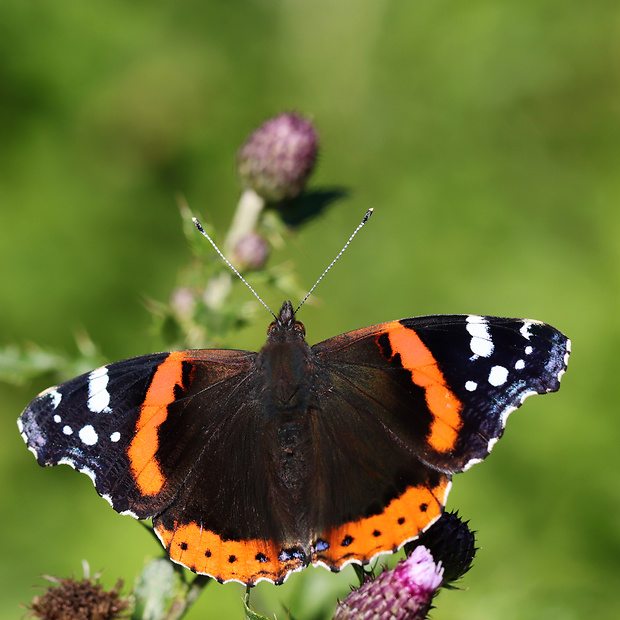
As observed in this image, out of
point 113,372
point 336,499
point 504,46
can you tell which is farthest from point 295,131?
point 504,46

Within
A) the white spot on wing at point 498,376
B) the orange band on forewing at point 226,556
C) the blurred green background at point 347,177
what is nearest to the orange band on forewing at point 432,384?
the white spot on wing at point 498,376

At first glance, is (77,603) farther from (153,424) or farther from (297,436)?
(297,436)

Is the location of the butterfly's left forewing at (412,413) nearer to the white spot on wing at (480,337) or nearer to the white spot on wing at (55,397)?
the white spot on wing at (480,337)

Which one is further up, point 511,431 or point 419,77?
point 419,77

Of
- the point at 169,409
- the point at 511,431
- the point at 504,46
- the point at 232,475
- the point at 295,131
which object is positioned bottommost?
the point at 232,475

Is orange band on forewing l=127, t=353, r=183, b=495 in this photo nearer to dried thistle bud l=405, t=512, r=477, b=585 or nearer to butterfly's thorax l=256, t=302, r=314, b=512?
butterfly's thorax l=256, t=302, r=314, b=512

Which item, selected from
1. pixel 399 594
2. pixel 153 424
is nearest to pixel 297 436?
pixel 153 424

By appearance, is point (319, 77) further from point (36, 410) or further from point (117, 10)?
point (36, 410)
